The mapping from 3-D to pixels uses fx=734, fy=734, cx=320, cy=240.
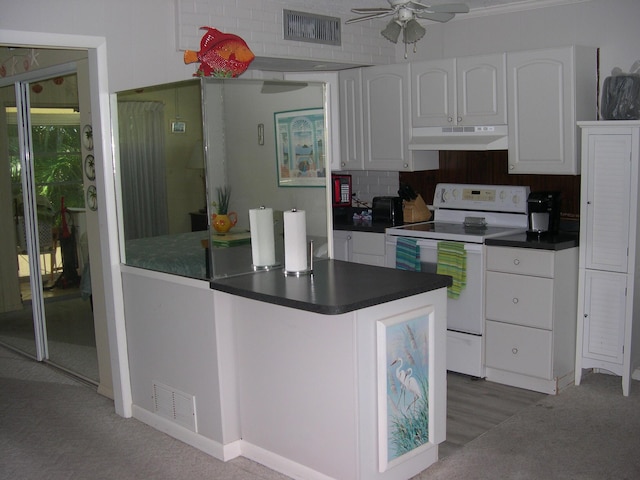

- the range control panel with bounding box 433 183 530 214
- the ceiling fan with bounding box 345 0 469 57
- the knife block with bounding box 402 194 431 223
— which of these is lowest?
the knife block with bounding box 402 194 431 223

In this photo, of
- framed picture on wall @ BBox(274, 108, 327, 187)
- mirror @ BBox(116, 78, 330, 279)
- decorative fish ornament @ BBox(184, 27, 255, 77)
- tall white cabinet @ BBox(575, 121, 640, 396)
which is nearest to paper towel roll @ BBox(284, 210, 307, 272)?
mirror @ BBox(116, 78, 330, 279)

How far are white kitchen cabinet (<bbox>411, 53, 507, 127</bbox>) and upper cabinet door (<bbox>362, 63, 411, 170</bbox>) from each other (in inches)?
4.2

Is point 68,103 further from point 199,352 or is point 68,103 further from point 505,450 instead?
point 505,450

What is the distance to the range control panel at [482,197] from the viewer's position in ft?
16.0

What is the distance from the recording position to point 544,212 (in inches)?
181

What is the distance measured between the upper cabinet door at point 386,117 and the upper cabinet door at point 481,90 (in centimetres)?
45

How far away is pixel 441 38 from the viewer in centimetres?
541

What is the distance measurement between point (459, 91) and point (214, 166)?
2130 mm

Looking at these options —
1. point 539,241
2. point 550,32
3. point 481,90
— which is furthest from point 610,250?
point 550,32

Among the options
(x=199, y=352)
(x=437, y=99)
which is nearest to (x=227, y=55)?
(x=199, y=352)

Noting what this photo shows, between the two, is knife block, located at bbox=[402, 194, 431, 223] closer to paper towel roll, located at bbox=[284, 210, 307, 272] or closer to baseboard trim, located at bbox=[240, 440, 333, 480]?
paper towel roll, located at bbox=[284, 210, 307, 272]

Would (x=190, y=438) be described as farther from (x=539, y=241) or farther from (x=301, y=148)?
(x=539, y=241)

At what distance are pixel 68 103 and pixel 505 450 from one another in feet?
10.5

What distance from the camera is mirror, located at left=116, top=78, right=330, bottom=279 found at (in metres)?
3.43
